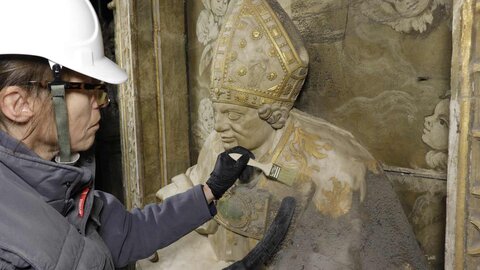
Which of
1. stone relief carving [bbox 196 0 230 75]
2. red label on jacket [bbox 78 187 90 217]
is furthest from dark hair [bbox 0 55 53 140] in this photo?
stone relief carving [bbox 196 0 230 75]

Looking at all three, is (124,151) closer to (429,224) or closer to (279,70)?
(279,70)

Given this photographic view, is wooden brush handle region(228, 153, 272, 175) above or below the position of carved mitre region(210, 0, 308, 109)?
below

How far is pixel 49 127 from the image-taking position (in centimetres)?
118

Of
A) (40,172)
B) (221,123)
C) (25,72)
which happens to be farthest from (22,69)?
(221,123)

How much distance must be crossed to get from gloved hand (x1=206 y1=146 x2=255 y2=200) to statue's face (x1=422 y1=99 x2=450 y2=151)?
69cm

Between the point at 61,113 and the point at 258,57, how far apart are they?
736mm

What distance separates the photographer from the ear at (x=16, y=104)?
108 centimetres

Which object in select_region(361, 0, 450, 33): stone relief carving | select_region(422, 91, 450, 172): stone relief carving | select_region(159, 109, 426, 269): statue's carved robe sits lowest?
select_region(159, 109, 426, 269): statue's carved robe

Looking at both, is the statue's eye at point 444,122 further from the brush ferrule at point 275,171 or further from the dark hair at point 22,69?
the dark hair at point 22,69

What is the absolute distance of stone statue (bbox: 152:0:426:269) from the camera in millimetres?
1520

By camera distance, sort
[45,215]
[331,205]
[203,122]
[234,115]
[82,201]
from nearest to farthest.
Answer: [45,215] → [82,201] → [331,205] → [234,115] → [203,122]

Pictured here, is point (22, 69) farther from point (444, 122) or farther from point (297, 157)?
point (444, 122)

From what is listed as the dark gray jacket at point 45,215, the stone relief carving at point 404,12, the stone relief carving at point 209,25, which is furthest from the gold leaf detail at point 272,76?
the stone relief carving at point 209,25

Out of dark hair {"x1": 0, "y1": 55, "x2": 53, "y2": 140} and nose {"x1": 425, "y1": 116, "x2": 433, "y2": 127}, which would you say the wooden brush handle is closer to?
nose {"x1": 425, "y1": 116, "x2": 433, "y2": 127}
